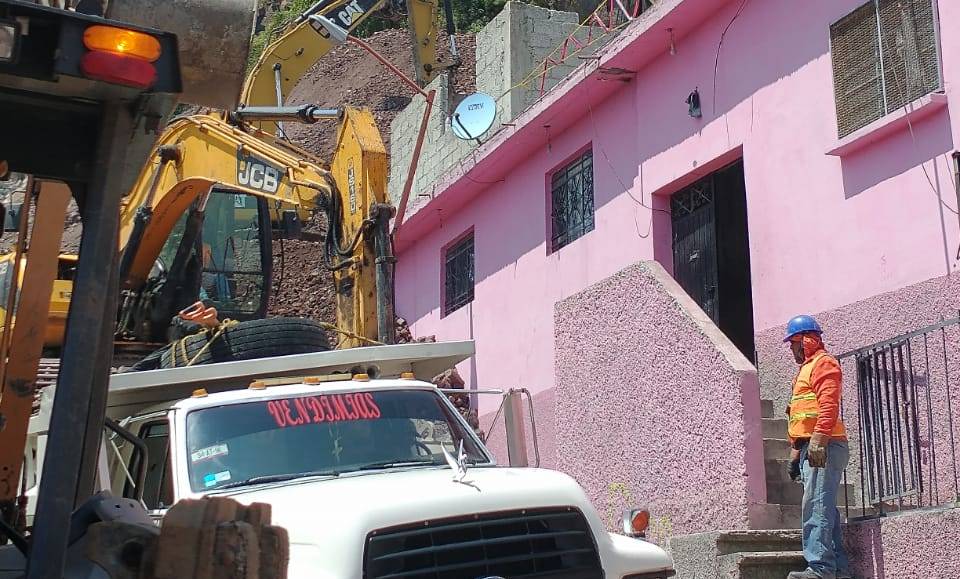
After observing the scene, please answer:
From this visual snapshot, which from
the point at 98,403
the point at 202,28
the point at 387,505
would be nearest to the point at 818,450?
the point at 387,505

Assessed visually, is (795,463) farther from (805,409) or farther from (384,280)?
(384,280)

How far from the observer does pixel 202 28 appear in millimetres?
2674

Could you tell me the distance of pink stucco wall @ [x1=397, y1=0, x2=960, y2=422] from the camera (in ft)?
29.6

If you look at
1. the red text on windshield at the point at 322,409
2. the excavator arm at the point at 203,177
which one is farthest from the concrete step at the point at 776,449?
the excavator arm at the point at 203,177

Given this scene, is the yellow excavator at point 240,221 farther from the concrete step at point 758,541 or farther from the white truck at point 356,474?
the concrete step at point 758,541

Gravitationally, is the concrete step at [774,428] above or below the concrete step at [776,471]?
above

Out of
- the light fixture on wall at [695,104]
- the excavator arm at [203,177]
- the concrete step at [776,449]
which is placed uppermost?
the light fixture on wall at [695,104]

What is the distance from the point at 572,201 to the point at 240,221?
3.88 meters

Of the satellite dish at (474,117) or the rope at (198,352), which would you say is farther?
the satellite dish at (474,117)

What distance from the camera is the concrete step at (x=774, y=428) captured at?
9586mm

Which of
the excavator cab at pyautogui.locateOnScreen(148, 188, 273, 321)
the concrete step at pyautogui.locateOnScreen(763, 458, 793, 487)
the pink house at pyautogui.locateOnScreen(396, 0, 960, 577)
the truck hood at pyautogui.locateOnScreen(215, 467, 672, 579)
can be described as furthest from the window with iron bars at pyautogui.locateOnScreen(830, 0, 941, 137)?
the excavator cab at pyautogui.locateOnScreen(148, 188, 273, 321)

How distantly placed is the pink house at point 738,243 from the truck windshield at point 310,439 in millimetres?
3109

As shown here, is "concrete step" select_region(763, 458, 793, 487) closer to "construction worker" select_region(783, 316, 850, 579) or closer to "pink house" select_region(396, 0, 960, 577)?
"pink house" select_region(396, 0, 960, 577)

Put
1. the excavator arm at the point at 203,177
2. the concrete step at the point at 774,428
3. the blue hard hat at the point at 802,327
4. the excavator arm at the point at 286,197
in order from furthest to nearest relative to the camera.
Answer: the excavator arm at the point at 203,177 → the excavator arm at the point at 286,197 → the concrete step at the point at 774,428 → the blue hard hat at the point at 802,327
